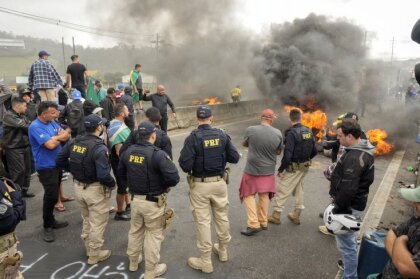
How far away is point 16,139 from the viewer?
592cm

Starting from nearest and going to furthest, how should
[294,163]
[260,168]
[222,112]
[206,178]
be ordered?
[206,178], [260,168], [294,163], [222,112]

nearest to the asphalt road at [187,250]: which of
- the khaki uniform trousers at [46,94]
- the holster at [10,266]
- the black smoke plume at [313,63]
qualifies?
the holster at [10,266]

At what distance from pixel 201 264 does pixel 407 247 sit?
257cm

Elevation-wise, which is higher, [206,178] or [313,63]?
[313,63]

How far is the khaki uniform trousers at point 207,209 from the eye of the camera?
164 inches

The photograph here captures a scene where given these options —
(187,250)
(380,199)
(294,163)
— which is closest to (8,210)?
(187,250)

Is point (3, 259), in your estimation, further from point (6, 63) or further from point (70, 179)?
point (6, 63)

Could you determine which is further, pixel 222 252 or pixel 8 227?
pixel 222 252

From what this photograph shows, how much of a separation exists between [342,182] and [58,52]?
85.6m

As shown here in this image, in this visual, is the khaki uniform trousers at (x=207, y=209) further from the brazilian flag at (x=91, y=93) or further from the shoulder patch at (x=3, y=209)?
the brazilian flag at (x=91, y=93)

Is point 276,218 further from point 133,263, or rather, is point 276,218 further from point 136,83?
point 136,83

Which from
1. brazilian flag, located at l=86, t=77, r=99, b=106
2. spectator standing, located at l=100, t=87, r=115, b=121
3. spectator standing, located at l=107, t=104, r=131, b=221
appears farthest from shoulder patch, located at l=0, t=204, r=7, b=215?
brazilian flag, located at l=86, t=77, r=99, b=106

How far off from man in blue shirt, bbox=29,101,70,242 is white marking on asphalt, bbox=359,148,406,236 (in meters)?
4.78

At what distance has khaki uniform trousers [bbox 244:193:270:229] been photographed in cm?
511
